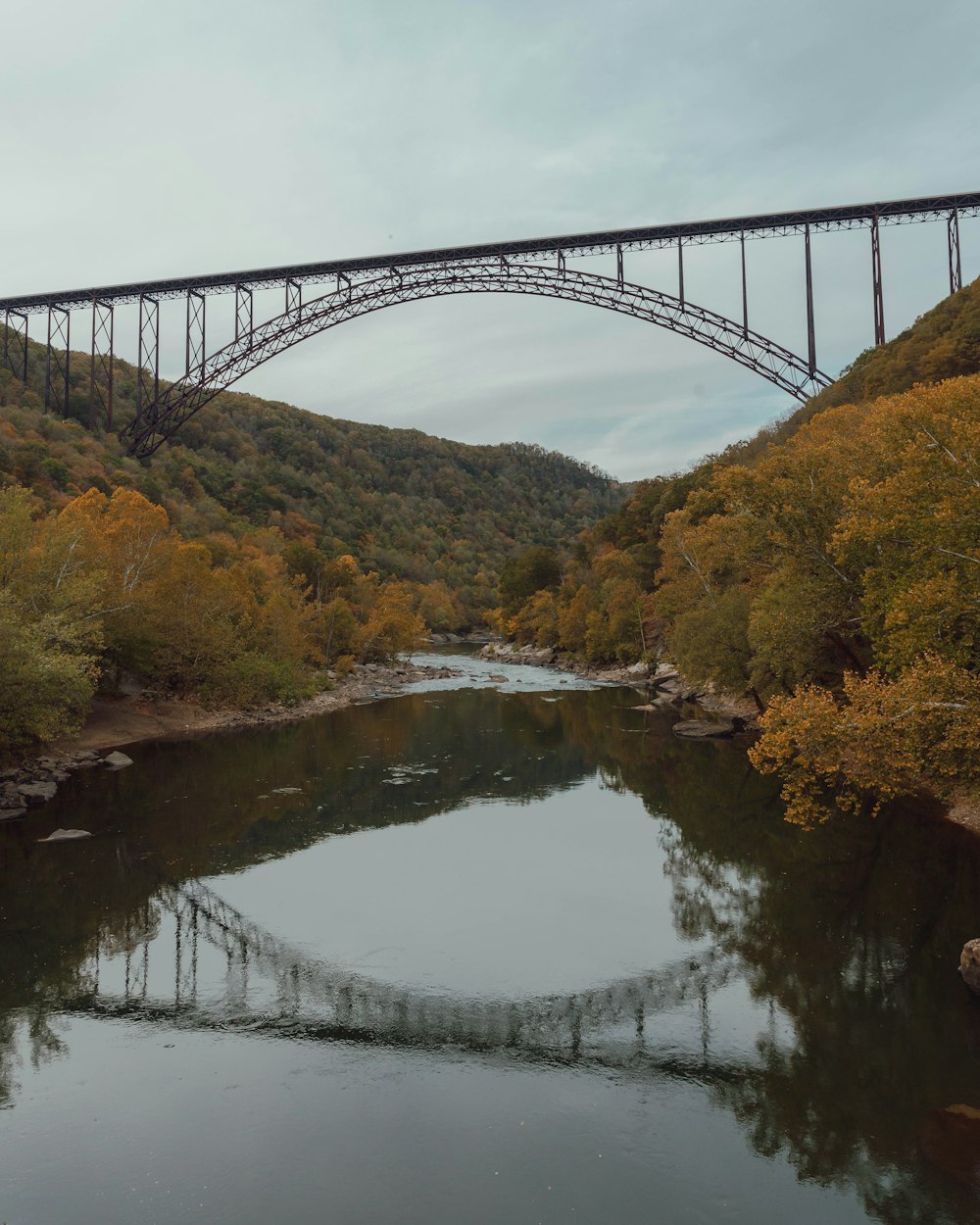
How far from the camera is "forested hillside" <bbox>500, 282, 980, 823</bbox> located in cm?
1175

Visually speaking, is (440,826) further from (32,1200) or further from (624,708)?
(624,708)

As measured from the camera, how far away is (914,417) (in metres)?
13.7

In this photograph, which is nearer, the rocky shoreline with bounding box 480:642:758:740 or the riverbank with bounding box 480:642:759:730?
the rocky shoreline with bounding box 480:642:758:740

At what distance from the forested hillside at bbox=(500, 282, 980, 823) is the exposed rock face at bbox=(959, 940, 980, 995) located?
2.30 m

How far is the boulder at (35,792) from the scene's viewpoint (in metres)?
20.8

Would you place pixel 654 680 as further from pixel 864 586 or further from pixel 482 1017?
pixel 482 1017

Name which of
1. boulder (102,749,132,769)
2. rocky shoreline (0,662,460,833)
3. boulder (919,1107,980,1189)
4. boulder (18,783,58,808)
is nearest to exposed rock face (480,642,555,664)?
rocky shoreline (0,662,460,833)

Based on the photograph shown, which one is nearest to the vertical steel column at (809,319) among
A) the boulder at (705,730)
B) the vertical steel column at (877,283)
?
the vertical steel column at (877,283)

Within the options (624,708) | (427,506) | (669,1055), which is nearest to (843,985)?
(669,1055)

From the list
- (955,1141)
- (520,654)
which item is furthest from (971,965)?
(520,654)

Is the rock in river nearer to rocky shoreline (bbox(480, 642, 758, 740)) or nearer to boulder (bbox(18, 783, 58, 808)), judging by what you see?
boulder (bbox(18, 783, 58, 808))

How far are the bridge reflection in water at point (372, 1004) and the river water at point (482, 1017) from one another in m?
→ 0.05

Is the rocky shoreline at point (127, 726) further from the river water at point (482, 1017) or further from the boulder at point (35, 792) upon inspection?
the river water at point (482, 1017)

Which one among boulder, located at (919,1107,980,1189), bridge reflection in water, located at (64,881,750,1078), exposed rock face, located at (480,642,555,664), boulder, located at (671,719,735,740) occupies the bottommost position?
boulder, located at (919,1107,980,1189)
